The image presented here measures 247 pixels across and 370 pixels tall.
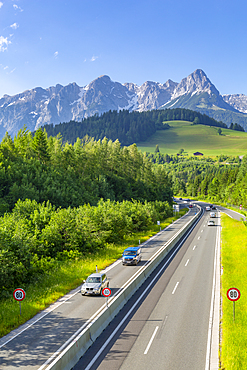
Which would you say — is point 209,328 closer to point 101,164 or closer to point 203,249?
point 203,249

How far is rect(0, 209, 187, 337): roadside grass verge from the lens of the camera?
57.5 feet

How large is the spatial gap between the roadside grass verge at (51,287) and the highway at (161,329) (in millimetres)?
5385

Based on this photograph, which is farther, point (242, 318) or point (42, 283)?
point (42, 283)

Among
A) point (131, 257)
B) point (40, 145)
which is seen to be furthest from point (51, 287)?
point (40, 145)

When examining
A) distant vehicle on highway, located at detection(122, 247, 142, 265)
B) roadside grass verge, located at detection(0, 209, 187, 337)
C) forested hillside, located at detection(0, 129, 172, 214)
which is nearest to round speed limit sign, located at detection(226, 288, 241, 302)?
roadside grass verge, located at detection(0, 209, 187, 337)

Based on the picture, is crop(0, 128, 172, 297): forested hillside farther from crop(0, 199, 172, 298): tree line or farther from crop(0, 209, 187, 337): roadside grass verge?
crop(0, 209, 187, 337): roadside grass verge

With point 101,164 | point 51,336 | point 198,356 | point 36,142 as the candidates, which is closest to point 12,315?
point 51,336

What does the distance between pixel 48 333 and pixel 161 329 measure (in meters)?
6.18

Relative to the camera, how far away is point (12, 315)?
17688 mm

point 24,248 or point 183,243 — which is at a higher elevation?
point 24,248

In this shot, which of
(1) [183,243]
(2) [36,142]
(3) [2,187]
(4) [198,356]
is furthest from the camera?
(2) [36,142]

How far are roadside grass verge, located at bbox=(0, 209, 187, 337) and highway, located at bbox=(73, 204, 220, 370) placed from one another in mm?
5385

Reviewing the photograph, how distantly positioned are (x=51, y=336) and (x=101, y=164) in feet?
292

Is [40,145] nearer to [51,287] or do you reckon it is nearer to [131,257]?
[131,257]
